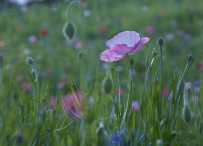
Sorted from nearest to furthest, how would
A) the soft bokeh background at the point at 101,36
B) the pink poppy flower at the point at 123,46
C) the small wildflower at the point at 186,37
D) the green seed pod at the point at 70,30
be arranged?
1. the pink poppy flower at the point at 123,46
2. the green seed pod at the point at 70,30
3. the soft bokeh background at the point at 101,36
4. the small wildflower at the point at 186,37

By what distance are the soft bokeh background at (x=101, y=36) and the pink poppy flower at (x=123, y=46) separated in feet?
6.93

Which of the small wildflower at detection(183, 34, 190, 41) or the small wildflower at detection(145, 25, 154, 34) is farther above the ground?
the small wildflower at detection(145, 25, 154, 34)

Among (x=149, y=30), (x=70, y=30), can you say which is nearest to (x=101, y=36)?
(x=149, y=30)

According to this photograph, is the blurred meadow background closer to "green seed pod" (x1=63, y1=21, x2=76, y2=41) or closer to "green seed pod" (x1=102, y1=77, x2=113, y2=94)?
"green seed pod" (x1=63, y1=21, x2=76, y2=41)

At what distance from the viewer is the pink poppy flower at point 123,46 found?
3.11 feet

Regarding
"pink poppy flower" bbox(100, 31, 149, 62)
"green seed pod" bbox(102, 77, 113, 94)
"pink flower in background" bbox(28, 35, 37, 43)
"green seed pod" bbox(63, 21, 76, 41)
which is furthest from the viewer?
"pink flower in background" bbox(28, 35, 37, 43)

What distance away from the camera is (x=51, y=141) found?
2.88ft

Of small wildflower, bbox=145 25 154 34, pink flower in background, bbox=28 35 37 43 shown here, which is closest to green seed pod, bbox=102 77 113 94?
small wildflower, bbox=145 25 154 34

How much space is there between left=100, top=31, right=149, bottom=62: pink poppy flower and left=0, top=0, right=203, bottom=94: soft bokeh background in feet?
6.93

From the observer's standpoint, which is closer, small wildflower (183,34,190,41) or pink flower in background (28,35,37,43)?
small wildflower (183,34,190,41)

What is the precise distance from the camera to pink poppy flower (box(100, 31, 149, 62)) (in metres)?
0.95

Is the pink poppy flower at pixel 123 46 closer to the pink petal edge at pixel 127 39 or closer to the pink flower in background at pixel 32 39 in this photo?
the pink petal edge at pixel 127 39

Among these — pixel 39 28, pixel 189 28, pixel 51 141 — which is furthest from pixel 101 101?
pixel 39 28

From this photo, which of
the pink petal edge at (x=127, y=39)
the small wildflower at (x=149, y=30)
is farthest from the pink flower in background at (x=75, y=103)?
the small wildflower at (x=149, y=30)
